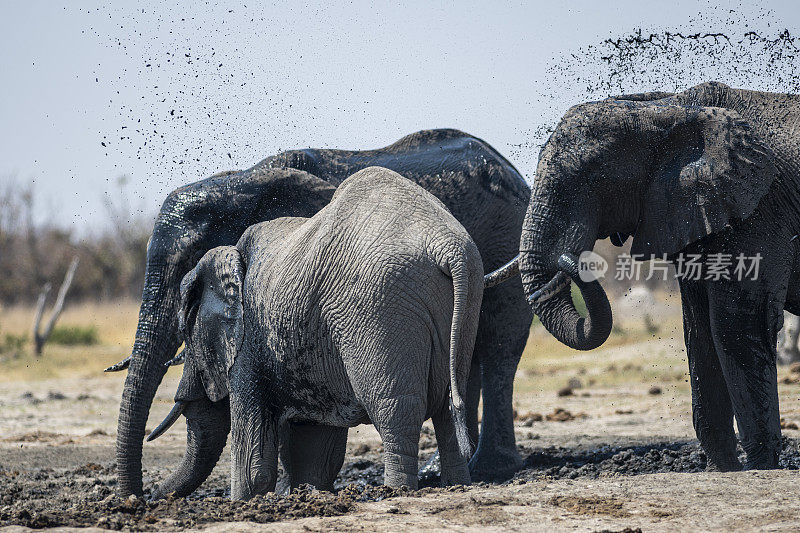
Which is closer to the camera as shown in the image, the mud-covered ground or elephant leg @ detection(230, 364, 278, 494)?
the mud-covered ground

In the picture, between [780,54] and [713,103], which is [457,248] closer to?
[713,103]

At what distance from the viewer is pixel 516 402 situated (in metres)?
14.5

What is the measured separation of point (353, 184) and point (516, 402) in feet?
28.3

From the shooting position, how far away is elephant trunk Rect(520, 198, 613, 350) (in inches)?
262

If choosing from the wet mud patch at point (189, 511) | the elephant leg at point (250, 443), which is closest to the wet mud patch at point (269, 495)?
the wet mud patch at point (189, 511)

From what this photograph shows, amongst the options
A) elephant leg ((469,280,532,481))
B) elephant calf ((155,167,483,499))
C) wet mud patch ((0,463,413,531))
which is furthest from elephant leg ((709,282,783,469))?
wet mud patch ((0,463,413,531))

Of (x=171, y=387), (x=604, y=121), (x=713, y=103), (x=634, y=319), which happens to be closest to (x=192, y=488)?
(x=604, y=121)

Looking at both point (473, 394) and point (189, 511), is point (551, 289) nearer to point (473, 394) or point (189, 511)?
point (473, 394)

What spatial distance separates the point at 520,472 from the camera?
8.59 metres

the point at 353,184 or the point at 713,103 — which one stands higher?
the point at 713,103

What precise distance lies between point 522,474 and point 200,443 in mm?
2638

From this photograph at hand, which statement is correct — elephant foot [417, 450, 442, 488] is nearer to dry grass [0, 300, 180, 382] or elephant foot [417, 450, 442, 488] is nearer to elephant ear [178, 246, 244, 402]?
elephant ear [178, 246, 244, 402]

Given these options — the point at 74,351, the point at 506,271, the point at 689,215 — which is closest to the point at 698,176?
the point at 689,215

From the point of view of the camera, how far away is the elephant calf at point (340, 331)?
5.71 metres
